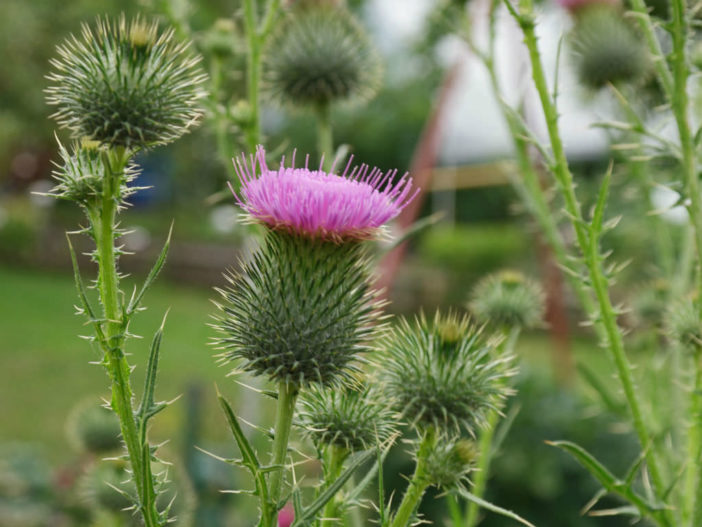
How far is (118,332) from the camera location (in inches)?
53.1

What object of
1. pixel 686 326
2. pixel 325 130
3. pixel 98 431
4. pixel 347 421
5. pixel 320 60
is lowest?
pixel 98 431

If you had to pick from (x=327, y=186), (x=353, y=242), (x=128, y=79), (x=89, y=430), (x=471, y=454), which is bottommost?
(x=89, y=430)

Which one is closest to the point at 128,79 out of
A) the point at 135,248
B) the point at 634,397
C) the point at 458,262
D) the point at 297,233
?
the point at 297,233

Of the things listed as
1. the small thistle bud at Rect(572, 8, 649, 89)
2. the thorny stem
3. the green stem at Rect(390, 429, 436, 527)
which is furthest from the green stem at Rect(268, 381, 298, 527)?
the small thistle bud at Rect(572, 8, 649, 89)

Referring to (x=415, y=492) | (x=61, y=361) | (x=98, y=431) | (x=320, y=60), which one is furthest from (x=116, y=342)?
(x=61, y=361)

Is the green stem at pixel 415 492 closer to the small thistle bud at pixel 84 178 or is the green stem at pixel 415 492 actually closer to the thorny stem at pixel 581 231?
the thorny stem at pixel 581 231

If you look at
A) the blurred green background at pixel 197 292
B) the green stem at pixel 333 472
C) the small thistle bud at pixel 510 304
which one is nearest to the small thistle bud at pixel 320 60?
the blurred green background at pixel 197 292

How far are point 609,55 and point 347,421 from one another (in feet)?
7.69

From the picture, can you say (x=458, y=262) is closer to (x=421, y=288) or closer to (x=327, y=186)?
(x=421, y=288)

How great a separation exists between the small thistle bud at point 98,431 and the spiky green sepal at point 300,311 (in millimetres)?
2452

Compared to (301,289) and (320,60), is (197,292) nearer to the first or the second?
(320,60)

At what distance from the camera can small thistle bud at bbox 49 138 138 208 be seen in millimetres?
1369

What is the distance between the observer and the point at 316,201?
1.33m

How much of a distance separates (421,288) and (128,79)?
1426 cm
